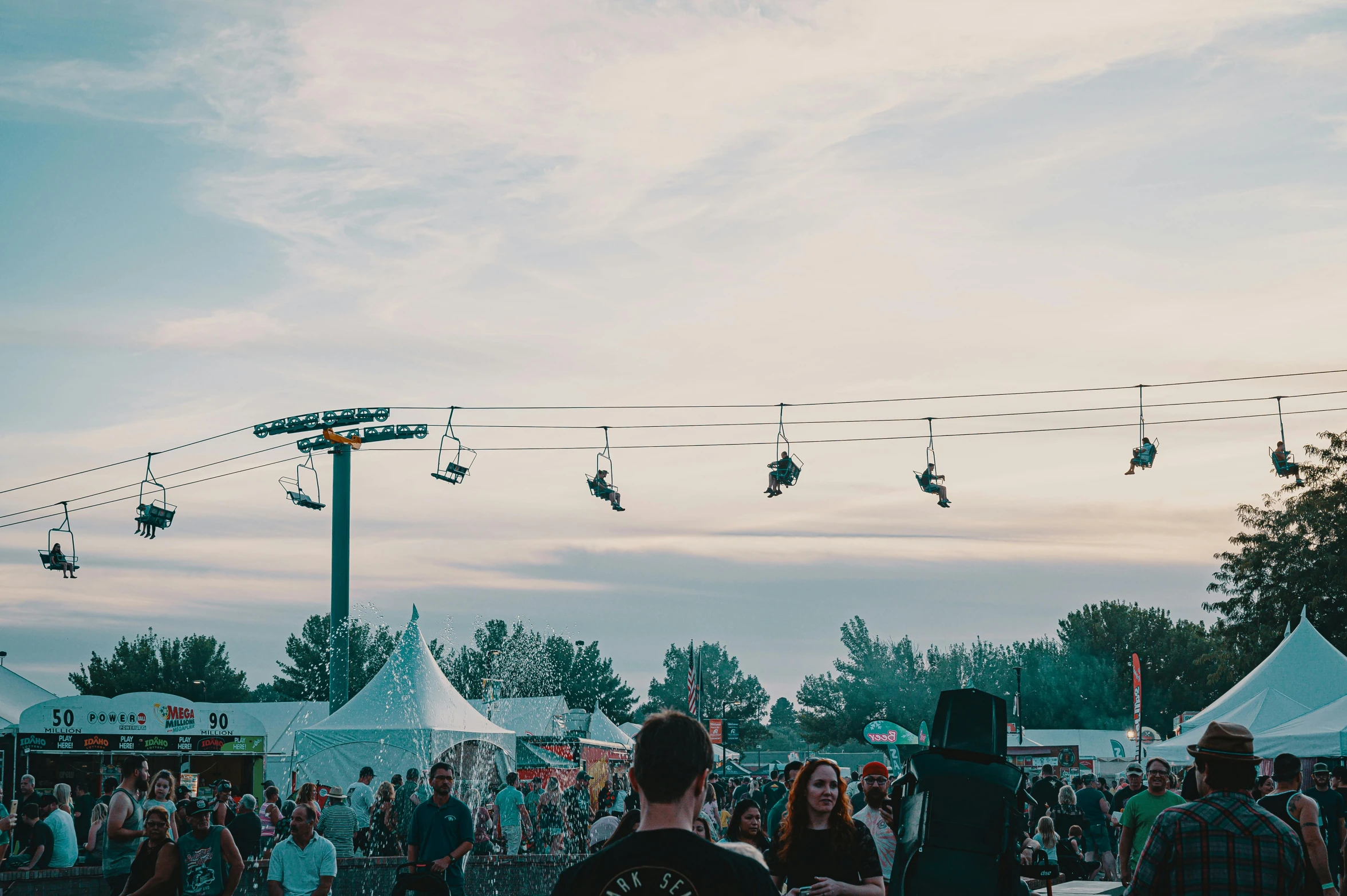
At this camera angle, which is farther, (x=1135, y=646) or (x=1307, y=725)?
(x=1135, y=646)

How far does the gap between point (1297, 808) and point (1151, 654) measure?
3227 inches

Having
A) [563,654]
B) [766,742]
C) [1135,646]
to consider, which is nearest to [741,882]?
[1135,646]

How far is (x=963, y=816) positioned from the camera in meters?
8.44

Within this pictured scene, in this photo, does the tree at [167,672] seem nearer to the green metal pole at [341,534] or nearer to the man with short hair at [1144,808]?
the green metal pole at [341,534]

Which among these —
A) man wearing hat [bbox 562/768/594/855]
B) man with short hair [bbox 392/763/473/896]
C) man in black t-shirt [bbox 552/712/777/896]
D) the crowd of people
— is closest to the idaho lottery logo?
the crowd of people

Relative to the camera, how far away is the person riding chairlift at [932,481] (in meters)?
22.0

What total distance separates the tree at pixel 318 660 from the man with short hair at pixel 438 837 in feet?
283

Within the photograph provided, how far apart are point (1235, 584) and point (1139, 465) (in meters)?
33.2

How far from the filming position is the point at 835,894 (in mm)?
5742

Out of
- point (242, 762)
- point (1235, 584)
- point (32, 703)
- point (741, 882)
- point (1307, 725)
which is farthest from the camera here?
point (1235, 584)

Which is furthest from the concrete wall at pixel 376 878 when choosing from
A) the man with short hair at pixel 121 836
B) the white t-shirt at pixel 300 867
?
the white t-shirt at pixel 300 867

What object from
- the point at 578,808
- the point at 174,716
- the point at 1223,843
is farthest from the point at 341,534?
the point at 1223,843

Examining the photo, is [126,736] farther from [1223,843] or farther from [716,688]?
[716,688]

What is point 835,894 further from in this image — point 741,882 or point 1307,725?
point 1307,725
